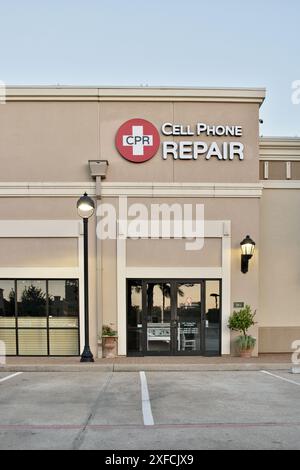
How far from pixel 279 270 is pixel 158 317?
4246mm

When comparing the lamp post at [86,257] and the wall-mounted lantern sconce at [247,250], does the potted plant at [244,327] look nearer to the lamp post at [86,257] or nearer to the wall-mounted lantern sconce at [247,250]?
the wall-mounted lantern sconce at [247,250]

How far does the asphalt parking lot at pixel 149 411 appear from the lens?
561cm

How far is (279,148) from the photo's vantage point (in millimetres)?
13773

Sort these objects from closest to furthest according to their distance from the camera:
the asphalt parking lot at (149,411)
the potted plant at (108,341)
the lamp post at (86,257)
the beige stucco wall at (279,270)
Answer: the asphalt parking lot at (149,411), the lamp post at (86,257), the potted plant at (108,341), the beige stucco wall at (279,270)

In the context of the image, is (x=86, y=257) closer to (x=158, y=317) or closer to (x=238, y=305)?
(x=158, y=317)

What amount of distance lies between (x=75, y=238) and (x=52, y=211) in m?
1.08

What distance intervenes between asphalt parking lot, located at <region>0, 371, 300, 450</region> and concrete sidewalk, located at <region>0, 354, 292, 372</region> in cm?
42

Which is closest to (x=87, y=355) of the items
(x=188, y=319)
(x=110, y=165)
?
(x=188, y=319)

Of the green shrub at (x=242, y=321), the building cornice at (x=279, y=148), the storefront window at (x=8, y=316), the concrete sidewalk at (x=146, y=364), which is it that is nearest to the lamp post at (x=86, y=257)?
the concrete sidewalk at (x=146, y=364)

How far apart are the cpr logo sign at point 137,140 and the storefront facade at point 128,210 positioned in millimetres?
31

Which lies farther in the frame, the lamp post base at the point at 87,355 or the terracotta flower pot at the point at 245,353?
the terracotta flower pot at the point at 245,353

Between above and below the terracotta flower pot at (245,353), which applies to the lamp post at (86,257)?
above

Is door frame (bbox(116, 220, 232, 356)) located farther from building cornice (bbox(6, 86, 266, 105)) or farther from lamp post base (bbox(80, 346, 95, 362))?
building cornice (bbox(6, 86, 266, 105))

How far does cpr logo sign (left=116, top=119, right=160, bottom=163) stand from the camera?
42.9 ft
